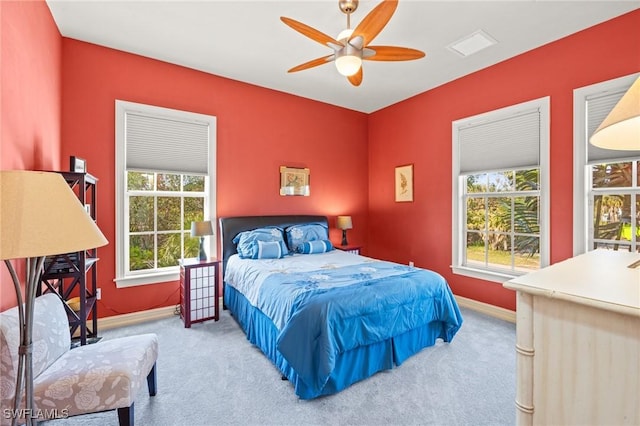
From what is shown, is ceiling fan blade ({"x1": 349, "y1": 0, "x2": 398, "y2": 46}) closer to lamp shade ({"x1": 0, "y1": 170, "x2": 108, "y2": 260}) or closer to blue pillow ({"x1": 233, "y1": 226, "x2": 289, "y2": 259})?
lamp shade ({"x1": 0, "y1": 170, "x2": 108, "y2": 260})

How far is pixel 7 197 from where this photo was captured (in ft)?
3.17

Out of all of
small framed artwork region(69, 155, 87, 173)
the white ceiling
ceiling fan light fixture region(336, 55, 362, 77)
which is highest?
the white ceiling

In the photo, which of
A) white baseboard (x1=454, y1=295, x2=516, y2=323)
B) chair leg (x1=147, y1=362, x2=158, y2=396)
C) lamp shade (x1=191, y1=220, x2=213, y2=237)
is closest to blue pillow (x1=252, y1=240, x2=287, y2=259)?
lamp shade (x1=191, y1=220, x2=213, y2=237)

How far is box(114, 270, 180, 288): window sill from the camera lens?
324 centimetres

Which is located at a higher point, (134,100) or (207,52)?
(207,52)

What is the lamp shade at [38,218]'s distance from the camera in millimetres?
942

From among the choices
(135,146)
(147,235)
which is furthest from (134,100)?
(147,235)

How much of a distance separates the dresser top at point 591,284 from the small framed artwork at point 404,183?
3332 mm

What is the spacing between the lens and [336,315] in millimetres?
2010

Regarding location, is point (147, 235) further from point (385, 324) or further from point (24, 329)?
point (385, 324)

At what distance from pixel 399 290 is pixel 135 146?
10.7ft

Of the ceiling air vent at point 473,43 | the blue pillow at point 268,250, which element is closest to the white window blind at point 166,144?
the blue pillow at point 268,250

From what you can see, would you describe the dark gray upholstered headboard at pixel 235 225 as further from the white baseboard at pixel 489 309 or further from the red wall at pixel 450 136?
the white baseboard at pixel 489 309

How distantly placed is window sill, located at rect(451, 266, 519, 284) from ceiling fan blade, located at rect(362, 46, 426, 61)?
2664 millimetres
